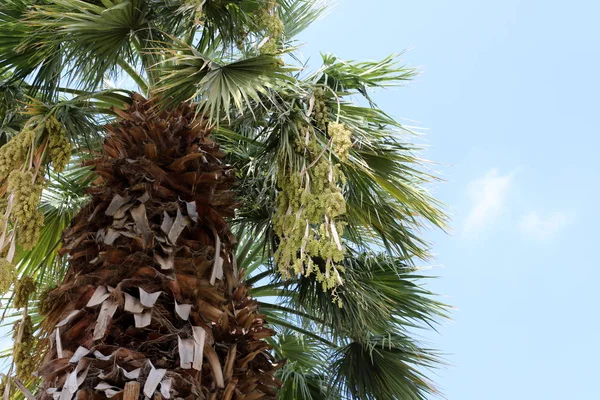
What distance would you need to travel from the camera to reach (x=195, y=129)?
362 centimetres

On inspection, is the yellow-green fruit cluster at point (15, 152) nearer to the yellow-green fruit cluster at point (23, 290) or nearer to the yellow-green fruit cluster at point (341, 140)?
the yellow-green fruit cluster at point (23, 290)

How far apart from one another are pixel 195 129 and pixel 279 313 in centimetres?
255

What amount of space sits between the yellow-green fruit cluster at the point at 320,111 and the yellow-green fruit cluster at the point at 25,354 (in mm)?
1840

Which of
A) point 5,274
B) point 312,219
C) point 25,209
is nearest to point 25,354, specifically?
point 5,274

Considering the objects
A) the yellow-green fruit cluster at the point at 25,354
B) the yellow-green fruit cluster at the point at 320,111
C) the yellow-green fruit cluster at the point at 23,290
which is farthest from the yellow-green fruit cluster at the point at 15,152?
the yellow-green fruit cluster at the point at 320,111

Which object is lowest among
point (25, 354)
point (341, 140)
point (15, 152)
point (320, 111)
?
point (25, 354)

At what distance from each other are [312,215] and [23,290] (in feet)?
4.79

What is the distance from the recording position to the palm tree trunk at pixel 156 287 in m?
2.74

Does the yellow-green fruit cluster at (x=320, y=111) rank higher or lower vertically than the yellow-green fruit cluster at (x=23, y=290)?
higher

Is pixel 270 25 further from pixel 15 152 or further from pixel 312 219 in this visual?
pixel 15 152

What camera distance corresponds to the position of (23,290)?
350 cm

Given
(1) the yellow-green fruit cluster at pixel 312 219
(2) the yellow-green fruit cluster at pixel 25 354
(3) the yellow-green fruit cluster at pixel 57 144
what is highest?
(1) the yellow-green fruit cluster at pixel 312 219

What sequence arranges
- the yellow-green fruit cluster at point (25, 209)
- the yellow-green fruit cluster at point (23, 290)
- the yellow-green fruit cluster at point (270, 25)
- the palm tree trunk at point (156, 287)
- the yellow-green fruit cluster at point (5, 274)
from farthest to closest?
the yellow-green fruit cluster at point (270, 25) < the yellow-green fruit cluster at point (23, 290) < the yellow-green fruit cluster at point (25, 209) < the yellow-green fruit cluster at point (5, 274) < the palm tree trunk at point (156, 287)

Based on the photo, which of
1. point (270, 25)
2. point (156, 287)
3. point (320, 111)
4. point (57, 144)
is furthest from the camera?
point (270, 25)
